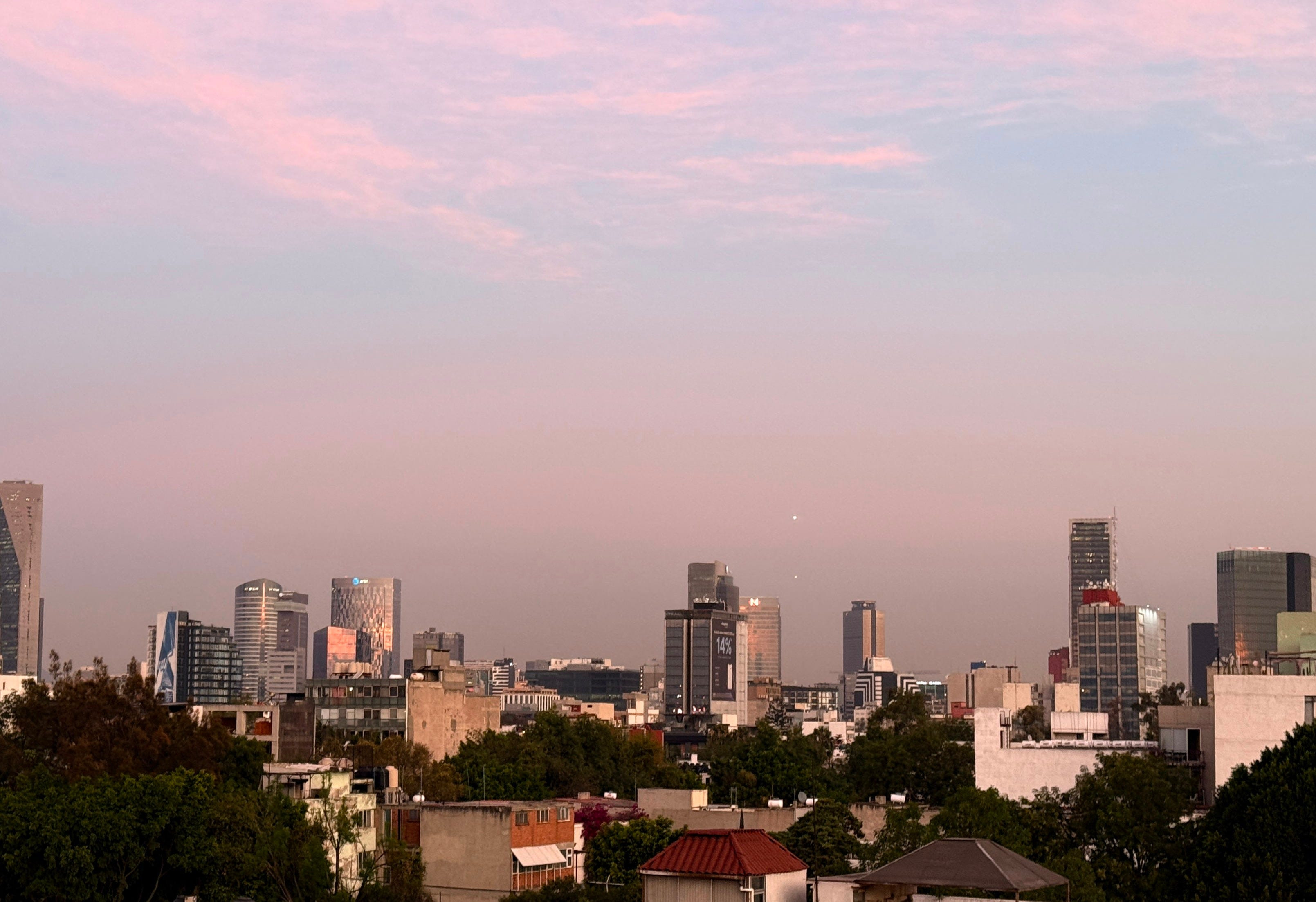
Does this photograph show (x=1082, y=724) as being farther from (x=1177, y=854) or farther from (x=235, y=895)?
(x=235, y=895)

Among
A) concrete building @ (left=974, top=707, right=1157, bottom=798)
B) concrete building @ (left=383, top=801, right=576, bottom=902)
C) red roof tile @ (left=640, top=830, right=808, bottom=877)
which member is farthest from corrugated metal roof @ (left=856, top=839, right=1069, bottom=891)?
concrete building @ (left=974, top=707, right=1157, bottom=798)

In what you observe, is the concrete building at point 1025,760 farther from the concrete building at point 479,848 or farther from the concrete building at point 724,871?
the concrete building at point 724,871

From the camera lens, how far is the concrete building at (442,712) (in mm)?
172875

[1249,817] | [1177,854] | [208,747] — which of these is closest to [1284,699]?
[1177,854]

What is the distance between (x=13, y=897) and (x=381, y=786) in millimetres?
32507

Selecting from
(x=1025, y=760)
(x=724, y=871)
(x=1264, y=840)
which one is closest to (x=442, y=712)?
(x=1025, y=760)

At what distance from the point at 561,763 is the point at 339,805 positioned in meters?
69.3

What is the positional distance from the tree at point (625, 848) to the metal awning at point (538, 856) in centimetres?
353

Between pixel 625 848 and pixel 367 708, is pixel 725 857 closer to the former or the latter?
pixel 625 848

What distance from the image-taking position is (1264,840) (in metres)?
58.1

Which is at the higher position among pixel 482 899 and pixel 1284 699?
pixel 1284 699

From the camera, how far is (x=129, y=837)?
72375mm

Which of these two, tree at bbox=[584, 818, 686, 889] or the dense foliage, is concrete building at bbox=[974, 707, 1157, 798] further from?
the dense foliage

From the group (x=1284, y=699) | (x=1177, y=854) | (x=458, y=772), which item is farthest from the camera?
(x=458, y=772)
